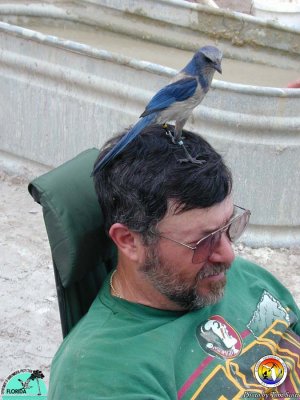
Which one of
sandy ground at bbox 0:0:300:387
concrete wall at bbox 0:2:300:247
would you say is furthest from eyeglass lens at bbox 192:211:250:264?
concrete wall at bbox 0:2:300:247

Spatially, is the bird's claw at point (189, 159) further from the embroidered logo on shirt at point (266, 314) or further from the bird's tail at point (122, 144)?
the embroidered logo on shirt at point (266, 314)

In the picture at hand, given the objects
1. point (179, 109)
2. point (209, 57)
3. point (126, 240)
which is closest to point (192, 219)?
point (126, 240)

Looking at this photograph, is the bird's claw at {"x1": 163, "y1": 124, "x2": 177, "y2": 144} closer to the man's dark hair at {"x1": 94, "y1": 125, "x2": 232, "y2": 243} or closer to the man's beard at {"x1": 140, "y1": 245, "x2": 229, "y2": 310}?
the man's dark hair at {"x1": 94, "y1": 125, "x2": 232, "y2": 243}

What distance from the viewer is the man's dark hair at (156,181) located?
1573mm

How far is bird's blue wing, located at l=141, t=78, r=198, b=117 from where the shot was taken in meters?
1.70

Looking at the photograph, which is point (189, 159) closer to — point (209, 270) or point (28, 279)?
point (209, 270)

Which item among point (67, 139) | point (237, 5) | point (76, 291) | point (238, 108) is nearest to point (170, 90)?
point (76, 291)

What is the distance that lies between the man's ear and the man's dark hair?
0.02 m

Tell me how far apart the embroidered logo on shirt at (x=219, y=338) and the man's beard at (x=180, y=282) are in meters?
0.07

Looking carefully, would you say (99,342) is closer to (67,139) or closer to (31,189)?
(31,189)

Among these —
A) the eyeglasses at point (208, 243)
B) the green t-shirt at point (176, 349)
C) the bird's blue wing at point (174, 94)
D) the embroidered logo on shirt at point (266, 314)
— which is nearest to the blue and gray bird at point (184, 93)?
the bird's blue wing at point (174, 94)

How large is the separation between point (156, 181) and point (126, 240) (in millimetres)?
173

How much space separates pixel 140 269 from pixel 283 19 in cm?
507

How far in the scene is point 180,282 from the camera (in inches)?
64.2
